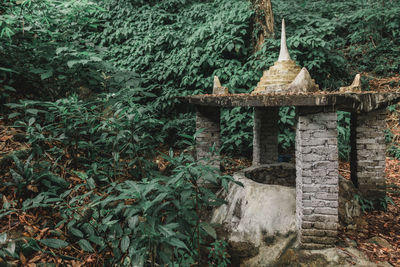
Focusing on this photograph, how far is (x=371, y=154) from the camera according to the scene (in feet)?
14.2

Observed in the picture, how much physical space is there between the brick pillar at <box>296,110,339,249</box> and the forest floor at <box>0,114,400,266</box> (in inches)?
24.6

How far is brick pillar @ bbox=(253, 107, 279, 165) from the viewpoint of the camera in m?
5.75

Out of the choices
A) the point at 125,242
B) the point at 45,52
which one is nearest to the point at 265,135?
the point at 125,242

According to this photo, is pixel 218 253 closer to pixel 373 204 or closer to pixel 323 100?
pixel 323 100

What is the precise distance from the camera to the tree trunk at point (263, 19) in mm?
6812

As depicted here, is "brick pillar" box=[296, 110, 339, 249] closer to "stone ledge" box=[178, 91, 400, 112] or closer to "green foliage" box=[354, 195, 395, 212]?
"stone ledge" box=[178, 91, 400, 112]

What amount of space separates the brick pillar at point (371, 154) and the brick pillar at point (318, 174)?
153 centimetres

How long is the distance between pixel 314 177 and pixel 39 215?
3.33 meters

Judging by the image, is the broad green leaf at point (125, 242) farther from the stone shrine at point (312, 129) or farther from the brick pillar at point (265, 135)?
the brick pillar at point (265, 135)

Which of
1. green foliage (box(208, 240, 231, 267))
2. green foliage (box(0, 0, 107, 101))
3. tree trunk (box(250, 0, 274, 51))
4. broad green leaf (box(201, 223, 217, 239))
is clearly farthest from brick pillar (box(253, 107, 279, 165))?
broad green leaf (box(201, 223, 217, 239))

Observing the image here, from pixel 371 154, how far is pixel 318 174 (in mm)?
1820

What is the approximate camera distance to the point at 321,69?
22.7ft

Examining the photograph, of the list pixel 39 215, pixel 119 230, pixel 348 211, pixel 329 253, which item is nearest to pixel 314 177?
pixel 329 253

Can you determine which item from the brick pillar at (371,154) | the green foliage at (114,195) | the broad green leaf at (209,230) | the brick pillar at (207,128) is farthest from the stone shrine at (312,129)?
the broad green leaf at (209,230)
